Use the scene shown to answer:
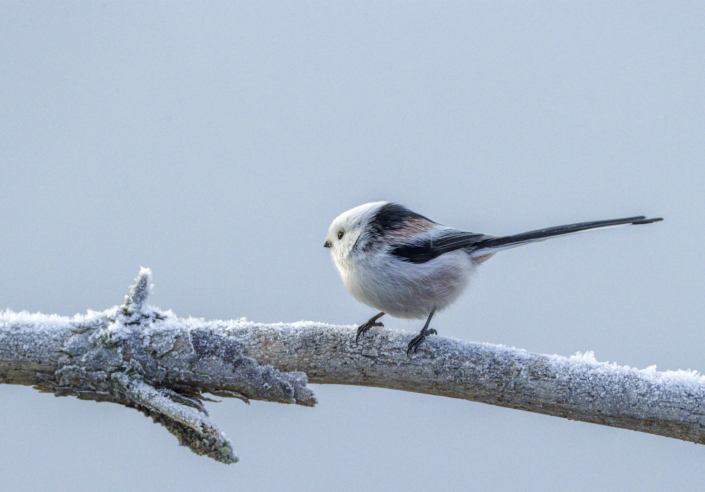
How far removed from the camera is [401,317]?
92.8 inches

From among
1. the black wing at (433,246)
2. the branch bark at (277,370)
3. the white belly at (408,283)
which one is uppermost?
the black wing at (433,246)

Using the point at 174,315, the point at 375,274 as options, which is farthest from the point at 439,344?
the point at 174,315

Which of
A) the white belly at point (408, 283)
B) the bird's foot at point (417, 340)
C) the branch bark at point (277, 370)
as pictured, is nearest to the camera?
the branch bark at point (277, 370)

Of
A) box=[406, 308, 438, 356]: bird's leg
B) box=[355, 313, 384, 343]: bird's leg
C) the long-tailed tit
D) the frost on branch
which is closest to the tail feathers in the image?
the long-tailed tit

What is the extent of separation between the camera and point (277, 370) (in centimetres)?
202

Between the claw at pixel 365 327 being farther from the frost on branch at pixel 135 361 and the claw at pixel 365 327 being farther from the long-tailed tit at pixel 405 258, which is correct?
the frost on branch at pixel 135 361

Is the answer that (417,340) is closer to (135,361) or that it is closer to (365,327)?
(365,327)

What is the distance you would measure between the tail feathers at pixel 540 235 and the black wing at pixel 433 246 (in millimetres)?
35

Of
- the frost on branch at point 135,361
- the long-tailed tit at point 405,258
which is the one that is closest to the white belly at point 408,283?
the long-tailed tit at point 405,258

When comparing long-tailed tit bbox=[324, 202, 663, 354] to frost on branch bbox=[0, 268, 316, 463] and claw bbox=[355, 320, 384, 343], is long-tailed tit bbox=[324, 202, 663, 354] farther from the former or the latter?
frost on branch bbox=[0, 268, 316, 463]

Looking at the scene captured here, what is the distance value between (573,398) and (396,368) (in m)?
0.63

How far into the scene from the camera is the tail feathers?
2.00 metres

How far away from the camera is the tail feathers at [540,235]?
2.00 m

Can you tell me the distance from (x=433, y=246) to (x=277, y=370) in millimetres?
814
